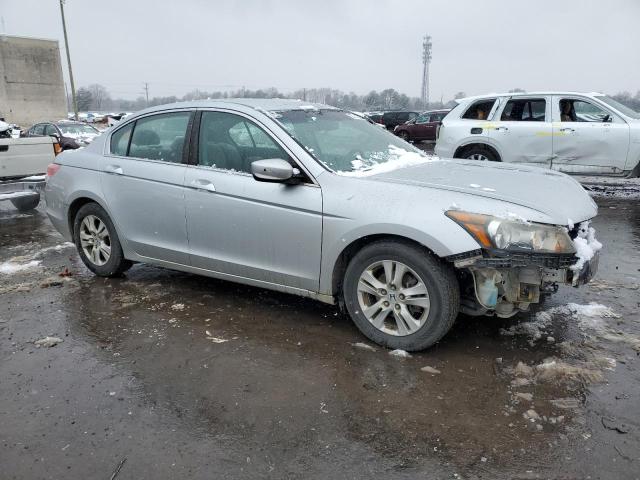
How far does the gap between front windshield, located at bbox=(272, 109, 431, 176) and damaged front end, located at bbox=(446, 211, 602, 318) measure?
3.37 ft

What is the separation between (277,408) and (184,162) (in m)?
2.33

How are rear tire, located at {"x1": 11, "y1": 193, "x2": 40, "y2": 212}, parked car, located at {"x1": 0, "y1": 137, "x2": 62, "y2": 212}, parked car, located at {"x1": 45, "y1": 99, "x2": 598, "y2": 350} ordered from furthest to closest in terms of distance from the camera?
rear tire, located at {"x1": 11, "y1": 193, "x2": 40, "y2": 212}
parked car, located at {"x1": 0, "y1": 137, "x2": 62, "y2": 212}
parked car, located at {"x1": 45, "y1": 99, "x2": 598, "y2": 350}

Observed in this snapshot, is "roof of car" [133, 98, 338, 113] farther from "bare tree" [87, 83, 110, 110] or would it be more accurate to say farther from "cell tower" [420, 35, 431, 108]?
"bare tree" [87, 83, 110, 110]

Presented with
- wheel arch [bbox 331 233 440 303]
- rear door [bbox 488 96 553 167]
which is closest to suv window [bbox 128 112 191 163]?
wheel arch [bbox 331 233 440 303]

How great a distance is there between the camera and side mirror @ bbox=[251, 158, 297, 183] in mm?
3705

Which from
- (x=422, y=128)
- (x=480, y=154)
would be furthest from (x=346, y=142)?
(x=422, y=128)

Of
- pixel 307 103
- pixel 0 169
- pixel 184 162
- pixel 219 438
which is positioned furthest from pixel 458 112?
pixel 219 438

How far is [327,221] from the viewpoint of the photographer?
3645 mm

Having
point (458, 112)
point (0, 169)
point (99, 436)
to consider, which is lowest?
point (99, 436)

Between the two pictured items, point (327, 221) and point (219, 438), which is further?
point (327, 221)

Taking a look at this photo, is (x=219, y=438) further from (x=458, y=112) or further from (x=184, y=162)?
(x=458, y=112)

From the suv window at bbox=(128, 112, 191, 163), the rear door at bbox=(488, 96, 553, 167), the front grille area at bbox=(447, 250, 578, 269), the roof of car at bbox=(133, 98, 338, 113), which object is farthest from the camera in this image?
the rear door at bbox=(488, 96, 553, 167)

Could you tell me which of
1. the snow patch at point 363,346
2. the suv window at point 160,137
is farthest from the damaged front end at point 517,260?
the suv window at point 160,137

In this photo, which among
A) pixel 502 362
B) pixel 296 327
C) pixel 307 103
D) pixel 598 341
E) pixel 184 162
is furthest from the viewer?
pixel 307 103
